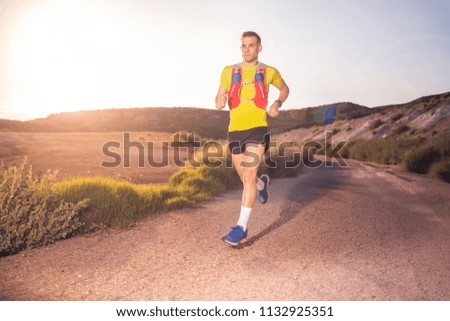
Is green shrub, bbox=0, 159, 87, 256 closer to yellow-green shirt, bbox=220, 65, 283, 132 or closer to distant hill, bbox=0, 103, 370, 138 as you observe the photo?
yellow-green shirt, bbox=220, 65, 283, 132

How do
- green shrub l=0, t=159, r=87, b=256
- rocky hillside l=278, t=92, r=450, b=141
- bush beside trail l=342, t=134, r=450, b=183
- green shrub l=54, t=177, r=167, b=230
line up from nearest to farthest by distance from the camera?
green shrub l=0, t=159, r=87, b=256
green shrub l=54, t=177, r=167, b=230
bush beside trail l=342, t=134, r=450, b=183
rocky hillside l=278, t=92, r=450, b=141

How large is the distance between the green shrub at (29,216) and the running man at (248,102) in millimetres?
Answer: 1767

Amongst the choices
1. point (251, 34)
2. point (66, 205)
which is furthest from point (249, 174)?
point (66, 205)

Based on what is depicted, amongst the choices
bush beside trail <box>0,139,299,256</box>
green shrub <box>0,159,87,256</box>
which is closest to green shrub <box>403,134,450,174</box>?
bush beside trail <box>0,139,299,256</box>

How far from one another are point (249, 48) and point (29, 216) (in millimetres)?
2780

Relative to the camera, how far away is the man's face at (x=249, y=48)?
4.23m

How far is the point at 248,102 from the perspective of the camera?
4.27 m

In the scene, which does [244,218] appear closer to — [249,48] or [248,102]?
[248,102]

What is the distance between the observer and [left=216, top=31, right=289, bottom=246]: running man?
13.9 feet

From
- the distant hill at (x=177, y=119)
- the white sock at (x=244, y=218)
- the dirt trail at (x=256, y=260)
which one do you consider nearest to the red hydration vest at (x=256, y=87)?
the white sock at (x=244, y=218)

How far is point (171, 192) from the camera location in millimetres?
6867

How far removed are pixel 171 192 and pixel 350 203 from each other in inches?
115

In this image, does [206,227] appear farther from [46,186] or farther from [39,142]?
[39,142]

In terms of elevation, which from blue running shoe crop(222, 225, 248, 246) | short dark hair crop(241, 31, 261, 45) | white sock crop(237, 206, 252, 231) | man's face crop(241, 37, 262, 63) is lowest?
blue running shoe crop(222, 225, 248, 246)
